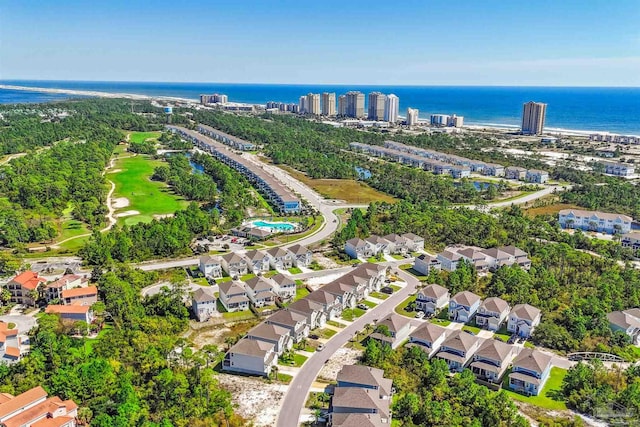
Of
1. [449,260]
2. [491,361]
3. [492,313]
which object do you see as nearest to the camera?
[491,361]

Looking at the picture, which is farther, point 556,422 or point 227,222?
point 227,222

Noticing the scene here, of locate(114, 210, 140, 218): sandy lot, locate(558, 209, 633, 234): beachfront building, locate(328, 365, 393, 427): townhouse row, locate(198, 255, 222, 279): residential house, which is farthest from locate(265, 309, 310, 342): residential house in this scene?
locate(558, 209, 633, 234): beachfront building

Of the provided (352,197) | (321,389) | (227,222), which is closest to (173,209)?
(227,222)

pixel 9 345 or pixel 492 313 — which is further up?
pixel 9 345

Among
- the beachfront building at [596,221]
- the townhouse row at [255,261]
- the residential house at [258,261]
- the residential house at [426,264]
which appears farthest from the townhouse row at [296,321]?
the beachfront building at [596,221]

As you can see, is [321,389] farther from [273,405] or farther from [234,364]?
[234,364]

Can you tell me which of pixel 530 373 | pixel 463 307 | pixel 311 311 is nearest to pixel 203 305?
pixel 311 311

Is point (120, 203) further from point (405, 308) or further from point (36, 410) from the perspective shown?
point (36, 410)
